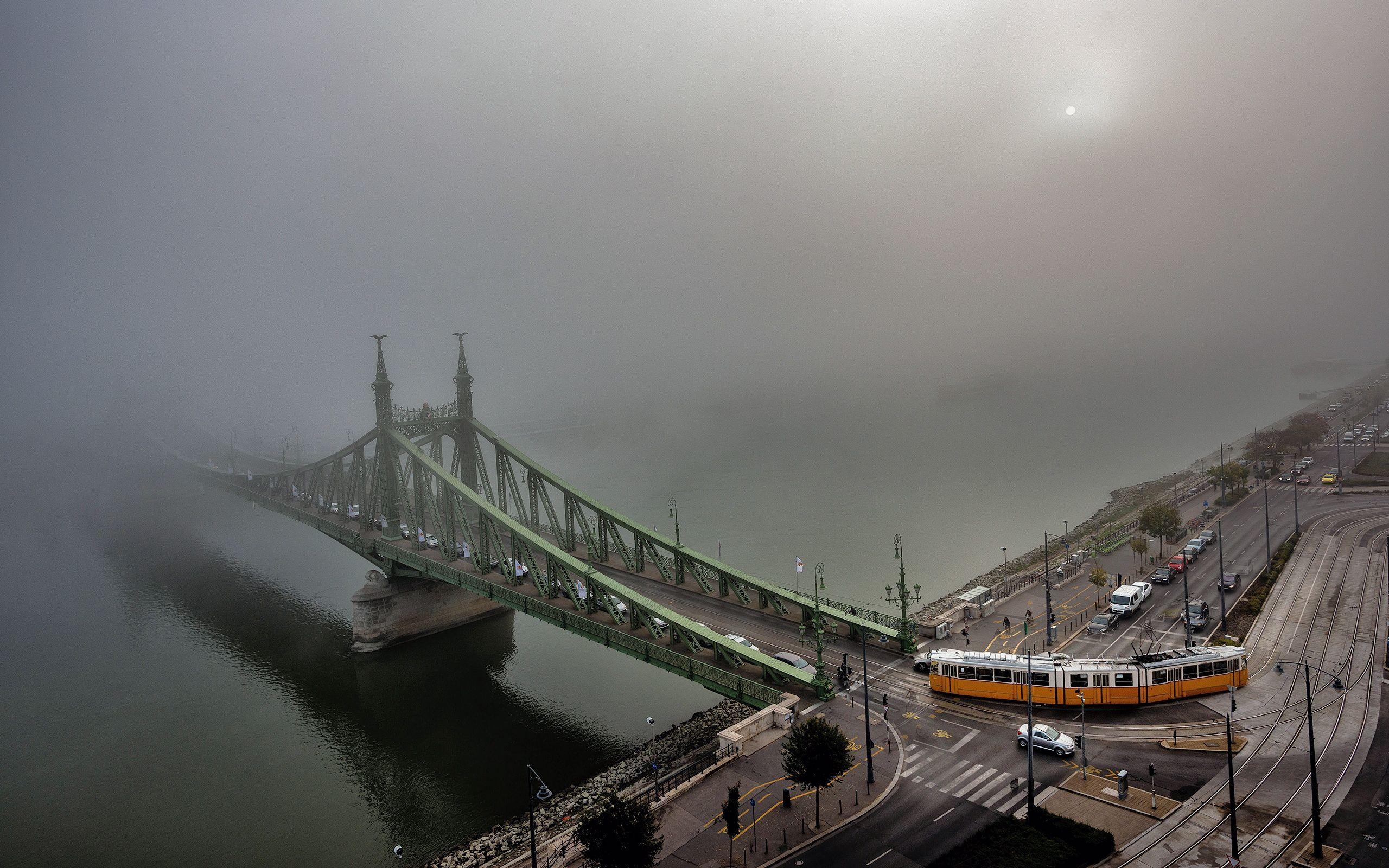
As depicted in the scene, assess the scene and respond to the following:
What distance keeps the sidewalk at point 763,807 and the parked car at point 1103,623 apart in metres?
17.8

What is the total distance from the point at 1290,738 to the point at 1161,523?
33.0 metres

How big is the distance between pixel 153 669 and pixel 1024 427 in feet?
562

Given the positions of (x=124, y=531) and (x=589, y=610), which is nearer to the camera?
(x=589, y=610)

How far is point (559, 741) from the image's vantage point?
3925 cm

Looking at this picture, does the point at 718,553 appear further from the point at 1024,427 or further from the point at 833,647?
the point at 1024,427

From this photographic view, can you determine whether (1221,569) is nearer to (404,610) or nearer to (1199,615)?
(1199,615)

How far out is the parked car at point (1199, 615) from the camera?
39.3 metres

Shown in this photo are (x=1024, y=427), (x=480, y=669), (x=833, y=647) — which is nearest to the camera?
(x=833, y=647)

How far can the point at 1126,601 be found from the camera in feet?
138

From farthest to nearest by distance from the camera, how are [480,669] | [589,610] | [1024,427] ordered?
[1024,427], [480,669], [589,610]

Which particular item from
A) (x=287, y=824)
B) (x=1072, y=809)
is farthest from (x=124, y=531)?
(x=1072, y=809)

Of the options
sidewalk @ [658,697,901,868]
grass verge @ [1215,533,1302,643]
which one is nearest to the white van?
grass verge @ [1215,533,1302,643]

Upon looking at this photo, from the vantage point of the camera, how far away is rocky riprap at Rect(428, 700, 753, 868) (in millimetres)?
28938

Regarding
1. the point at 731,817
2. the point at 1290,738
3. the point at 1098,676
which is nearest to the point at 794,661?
the point at 1098,676
